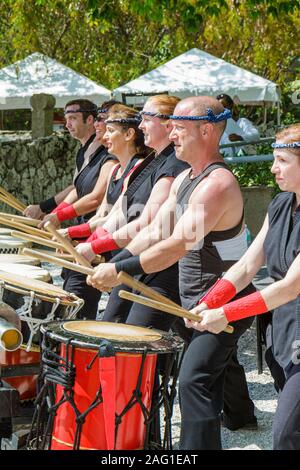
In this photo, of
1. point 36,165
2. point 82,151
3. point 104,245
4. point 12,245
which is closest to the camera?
point 104,245

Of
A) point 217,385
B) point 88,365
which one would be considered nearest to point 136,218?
point 217,385

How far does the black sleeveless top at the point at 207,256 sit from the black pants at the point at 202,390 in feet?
0.80

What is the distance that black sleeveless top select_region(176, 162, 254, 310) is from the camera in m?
4.19

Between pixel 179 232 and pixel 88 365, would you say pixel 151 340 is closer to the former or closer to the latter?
pixel 88 365

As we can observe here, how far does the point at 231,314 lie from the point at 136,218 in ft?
5.11

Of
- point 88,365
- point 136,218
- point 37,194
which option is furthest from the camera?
point 37,194

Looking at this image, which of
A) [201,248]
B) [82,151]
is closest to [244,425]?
[201,248]

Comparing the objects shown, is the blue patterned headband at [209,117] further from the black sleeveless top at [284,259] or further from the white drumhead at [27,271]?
the white drumhead at [27,271]

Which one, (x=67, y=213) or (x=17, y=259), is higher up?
(x=17, y=259)

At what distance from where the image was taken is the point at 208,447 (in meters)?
3.94

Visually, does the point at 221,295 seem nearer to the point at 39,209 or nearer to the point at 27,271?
the point at 27,271

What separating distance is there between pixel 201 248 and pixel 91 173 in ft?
8.32

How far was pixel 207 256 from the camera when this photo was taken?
4.21 meters

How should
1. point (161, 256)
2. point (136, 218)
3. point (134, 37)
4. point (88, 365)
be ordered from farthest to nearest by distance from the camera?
point (134, 37)
point (136, 218)
point (161, 256)
point (88, 365)
